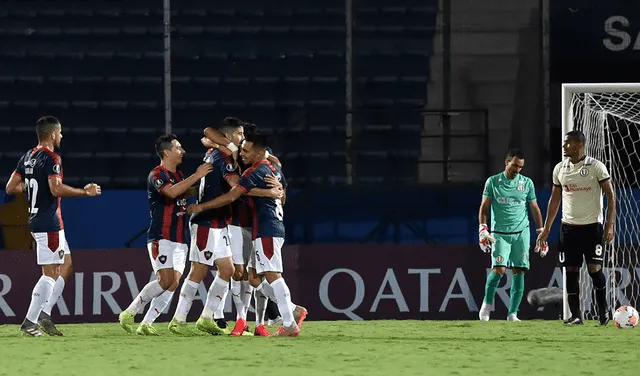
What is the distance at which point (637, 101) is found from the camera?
14.0 meters

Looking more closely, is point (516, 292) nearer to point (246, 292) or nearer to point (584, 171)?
point (584, 171)

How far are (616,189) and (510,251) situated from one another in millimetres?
1926

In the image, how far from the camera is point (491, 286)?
12.7m

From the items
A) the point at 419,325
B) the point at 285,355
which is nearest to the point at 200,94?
the point at 419,325

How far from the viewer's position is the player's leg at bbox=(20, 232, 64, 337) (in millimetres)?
9695

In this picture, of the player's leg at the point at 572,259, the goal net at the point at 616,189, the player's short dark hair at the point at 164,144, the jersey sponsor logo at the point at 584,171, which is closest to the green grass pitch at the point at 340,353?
the player's leg at the point at 572,259

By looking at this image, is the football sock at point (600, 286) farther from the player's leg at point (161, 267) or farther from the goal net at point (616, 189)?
the player's leg at point (161, 267)

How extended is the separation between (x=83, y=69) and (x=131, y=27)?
896 millimetres

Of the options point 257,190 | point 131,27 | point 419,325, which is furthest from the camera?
point 131,27

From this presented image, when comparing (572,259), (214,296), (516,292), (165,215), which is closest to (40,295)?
(165,215)

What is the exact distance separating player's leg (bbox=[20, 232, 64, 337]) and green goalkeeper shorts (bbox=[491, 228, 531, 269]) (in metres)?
4.71

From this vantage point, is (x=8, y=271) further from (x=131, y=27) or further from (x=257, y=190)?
(x=131, y=27)

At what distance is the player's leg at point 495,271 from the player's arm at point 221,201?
404 centimetres

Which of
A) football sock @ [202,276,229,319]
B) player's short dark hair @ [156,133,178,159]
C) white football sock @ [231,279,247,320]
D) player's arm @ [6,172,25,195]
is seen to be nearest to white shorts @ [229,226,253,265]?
football sock @ [202,276,229,319]
